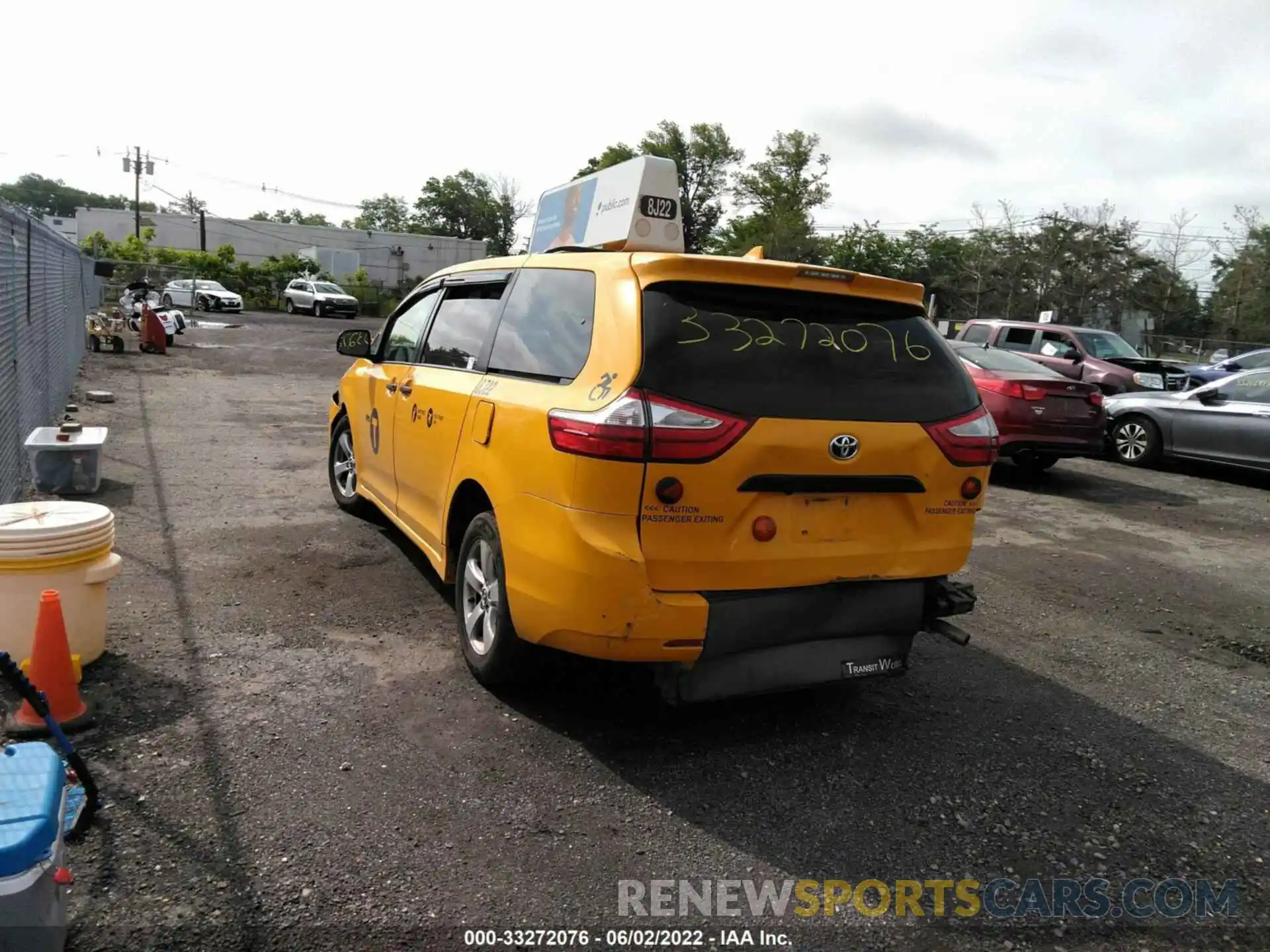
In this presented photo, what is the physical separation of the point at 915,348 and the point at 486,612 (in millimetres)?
2190

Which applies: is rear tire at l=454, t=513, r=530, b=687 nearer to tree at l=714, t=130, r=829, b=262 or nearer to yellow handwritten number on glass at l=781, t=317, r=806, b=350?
yellow handwritten number on glass at l=781, t=317, r=806, b=350

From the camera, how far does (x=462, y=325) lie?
471 centimetres

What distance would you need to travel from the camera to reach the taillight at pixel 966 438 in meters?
3.58

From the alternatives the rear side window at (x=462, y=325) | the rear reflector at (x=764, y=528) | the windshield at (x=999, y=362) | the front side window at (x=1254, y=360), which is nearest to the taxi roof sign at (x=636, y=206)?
the rear side window at (x=462, y=325)

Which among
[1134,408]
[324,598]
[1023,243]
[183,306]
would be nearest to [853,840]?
[324,598]

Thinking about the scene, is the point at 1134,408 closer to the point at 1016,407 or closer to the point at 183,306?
the point at 1016,407

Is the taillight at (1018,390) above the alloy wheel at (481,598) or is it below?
above

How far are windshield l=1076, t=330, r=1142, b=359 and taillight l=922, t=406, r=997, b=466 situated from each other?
14.1 meters

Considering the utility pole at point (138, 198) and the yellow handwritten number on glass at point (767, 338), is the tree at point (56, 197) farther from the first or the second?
the yellow handwritten number on glass at point (767, 338)

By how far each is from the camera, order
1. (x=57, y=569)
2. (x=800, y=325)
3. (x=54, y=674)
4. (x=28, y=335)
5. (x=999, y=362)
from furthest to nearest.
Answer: (x=999, y=362), (x=28, y=335), (x=57, y=569), (x=800, y=325), (x=54, y=674)

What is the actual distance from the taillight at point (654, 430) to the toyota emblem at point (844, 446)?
37 cm

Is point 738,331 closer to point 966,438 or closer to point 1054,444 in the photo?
point 966,438

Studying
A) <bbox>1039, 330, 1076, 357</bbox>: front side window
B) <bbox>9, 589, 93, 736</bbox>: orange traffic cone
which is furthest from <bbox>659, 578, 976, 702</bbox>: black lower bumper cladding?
<bbox>1039, 330, 1076, 357</bbox>: front side window

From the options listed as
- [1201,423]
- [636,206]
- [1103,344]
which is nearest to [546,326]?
[636,206]
